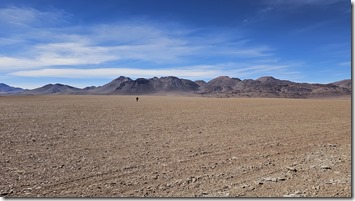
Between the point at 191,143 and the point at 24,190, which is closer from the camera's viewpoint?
the point at 24,190

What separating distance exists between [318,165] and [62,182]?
5.53 metres

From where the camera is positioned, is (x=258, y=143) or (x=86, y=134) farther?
(x=86, y=134)

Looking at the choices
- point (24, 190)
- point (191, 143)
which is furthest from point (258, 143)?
point (24, 190)

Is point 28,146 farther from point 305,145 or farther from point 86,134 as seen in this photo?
point 305,145

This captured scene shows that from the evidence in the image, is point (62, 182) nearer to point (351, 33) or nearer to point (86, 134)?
point (351, 33)

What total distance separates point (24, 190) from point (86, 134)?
7150 millimetres

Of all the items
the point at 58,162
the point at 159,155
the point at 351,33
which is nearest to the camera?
the point at 351,33

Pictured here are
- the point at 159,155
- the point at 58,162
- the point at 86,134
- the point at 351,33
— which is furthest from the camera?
the point at 86,134

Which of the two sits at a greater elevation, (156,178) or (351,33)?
(351,33)

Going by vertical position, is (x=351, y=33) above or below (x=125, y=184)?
above

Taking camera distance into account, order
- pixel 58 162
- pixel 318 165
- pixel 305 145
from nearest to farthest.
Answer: pixel 318 165 → pixel 58 162 → pixel 305 145

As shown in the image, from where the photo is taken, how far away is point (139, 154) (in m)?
8.98

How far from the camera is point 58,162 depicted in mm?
7957

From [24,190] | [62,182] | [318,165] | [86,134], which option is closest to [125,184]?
[62,182]
